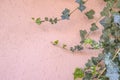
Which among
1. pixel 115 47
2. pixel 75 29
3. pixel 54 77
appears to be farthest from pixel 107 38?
pixel 54 77

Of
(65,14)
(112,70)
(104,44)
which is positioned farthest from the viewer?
(65,14)

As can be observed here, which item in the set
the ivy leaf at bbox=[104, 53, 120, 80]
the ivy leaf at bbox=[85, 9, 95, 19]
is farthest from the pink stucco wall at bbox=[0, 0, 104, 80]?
the ivy leaf at bbox=[104, 53, 120, 80]

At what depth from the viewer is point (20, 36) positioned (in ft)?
4.23

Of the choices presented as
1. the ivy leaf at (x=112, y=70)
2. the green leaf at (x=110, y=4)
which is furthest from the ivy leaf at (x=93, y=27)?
the ivy leaf at (x=112, y=70)

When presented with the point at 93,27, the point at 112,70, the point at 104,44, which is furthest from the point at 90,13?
the point at 112,70

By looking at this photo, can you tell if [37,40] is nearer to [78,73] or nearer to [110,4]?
[78,73]

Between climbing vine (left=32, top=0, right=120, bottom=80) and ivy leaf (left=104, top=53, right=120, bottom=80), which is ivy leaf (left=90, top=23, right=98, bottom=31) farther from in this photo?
ivy leaf (left=104, top=53, right=120, bottom=80)

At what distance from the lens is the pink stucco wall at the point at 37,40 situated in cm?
128

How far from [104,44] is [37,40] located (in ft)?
1.05

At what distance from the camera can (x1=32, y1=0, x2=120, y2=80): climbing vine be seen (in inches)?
41.6

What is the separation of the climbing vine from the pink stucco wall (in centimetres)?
3

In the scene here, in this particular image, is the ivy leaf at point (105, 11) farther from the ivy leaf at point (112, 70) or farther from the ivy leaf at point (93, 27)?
the ivy leaf at point (112, 70)

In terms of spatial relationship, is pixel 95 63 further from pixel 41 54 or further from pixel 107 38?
pixel 41 54

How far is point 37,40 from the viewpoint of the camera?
1289mm
